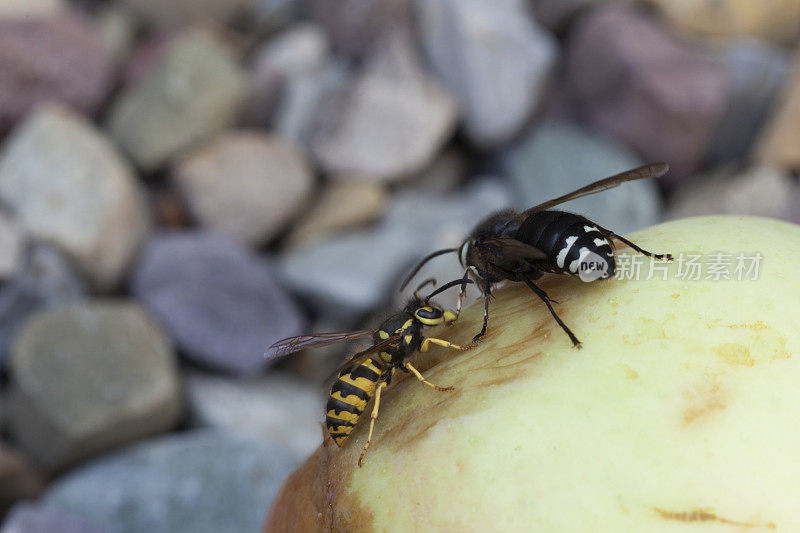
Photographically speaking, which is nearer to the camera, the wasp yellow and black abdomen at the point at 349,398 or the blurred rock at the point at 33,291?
the wasp yellow and black abdomen at the point at 349,398

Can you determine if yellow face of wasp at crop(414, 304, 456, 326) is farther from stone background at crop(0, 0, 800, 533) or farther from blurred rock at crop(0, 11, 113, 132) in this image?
blurred rock at crop(0, 11, 113, 132)

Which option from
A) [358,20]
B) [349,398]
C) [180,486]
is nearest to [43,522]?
[180,486]

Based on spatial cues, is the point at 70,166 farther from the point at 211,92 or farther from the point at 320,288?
the point at 320,288

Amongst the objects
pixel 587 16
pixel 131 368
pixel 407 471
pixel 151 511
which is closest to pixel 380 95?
pixel 587 16

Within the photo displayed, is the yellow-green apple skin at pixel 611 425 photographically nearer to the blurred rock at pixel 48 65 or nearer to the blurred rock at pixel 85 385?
the blurred rock at pixel 85 385

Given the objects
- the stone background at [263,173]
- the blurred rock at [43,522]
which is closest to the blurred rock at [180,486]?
the stone background at [263,173]

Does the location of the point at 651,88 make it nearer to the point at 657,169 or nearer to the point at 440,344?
the point at 657,169
